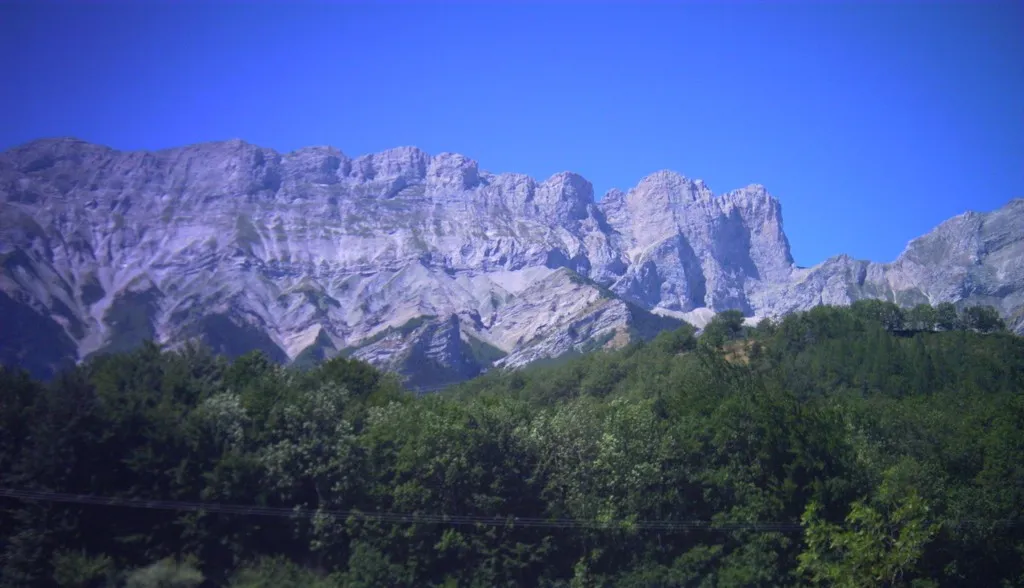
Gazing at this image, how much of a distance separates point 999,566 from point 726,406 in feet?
48.7

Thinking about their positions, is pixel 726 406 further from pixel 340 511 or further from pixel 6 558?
pixel 6 558

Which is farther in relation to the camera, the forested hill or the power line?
the forested hill

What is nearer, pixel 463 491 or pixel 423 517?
pixel 423 517

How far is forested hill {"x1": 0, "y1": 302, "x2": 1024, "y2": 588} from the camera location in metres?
33.0

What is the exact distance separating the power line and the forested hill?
0.34 ft

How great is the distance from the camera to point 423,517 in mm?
37094

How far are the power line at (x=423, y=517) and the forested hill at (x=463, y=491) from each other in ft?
0.34

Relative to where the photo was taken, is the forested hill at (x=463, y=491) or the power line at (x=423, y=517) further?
the forested hill at (x=463, y=491)

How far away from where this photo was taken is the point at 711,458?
139 feet

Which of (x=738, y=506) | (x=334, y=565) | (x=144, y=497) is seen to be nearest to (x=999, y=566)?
(x=738, y=506)

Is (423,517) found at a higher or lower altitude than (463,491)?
lower

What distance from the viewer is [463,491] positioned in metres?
39.2

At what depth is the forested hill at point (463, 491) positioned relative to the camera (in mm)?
33000

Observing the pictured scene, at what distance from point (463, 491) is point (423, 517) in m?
2.76
